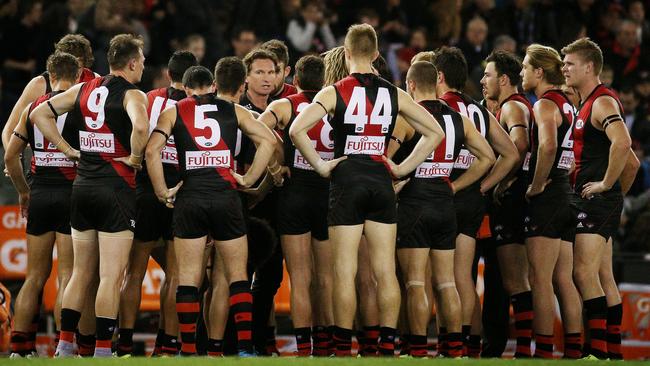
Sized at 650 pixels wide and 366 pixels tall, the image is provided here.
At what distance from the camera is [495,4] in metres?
22.3

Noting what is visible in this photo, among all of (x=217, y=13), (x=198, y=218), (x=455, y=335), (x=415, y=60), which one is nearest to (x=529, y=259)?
(x=455, y=335)

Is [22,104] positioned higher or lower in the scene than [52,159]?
higher

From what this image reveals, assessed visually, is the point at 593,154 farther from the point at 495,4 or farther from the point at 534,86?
the point at 495,4

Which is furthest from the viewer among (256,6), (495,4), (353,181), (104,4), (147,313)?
(495,4)

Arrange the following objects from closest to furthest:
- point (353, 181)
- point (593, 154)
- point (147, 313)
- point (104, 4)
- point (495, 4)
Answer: point (353, 181) → point (593, 154) → point (147, 313) → point (104, 4) → point (495, 4)

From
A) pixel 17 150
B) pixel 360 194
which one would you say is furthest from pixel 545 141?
pixel 17 150

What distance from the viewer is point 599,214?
40.2 feet

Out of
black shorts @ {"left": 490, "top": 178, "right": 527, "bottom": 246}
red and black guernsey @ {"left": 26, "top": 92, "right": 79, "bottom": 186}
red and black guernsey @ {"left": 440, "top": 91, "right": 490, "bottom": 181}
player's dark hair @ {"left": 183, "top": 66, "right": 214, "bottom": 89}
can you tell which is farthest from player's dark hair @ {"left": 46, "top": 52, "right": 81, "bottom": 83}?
black shorts @ {"left": 490, "top": 178, "right": 527, "bottom": 246}

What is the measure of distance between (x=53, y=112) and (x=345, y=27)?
10.1 meters

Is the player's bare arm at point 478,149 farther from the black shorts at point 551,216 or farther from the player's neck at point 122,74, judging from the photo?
the player's neck at point 122,74

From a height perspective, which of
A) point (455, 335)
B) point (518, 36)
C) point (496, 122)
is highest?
point (518, 36)

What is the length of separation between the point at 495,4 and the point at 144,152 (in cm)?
1193

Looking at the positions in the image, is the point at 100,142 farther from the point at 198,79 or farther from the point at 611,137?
the point at 611,137

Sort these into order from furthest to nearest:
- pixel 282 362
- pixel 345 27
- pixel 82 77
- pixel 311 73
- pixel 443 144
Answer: pixel 345 27 → pixel 82 77 → pixel 311 73 → pixel 443 144 → pixel 282 362
